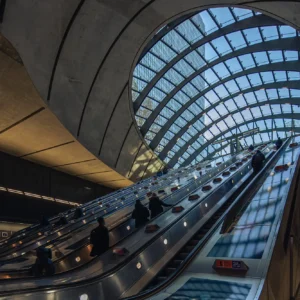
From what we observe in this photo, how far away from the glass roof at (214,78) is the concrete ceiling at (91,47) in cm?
611

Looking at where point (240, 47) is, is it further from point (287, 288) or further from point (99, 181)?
point (287, 288)

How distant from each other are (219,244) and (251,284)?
174 centimetres

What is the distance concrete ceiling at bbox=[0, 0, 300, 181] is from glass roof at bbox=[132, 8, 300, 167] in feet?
20.0

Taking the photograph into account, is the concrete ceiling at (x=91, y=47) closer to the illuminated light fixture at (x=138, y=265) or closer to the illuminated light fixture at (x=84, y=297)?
the illuminated light fixture at (x=138, y=265)

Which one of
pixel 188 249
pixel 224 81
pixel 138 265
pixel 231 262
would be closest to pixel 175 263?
pixel 188 249

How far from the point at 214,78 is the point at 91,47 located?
21.4 metres

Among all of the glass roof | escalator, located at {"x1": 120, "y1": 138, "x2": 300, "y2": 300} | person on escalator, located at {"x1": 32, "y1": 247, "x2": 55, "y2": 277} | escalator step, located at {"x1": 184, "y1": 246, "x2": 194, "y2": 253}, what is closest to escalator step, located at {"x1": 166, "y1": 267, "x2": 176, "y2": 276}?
escalator, located at {"x1": 120, "y1": 138, "x2": 300, "y2": 300}

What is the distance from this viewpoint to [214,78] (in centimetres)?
3691

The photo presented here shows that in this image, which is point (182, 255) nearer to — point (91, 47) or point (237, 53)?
point (91, 47)

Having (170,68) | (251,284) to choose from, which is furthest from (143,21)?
(251,284)

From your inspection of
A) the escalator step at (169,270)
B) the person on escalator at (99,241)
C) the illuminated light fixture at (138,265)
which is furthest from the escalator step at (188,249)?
the person on escalator at (99,241)

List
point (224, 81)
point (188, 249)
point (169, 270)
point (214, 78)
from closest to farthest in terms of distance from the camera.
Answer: point (169, 270) < point (188, 249) < point (224, 81) < point (214, 78)

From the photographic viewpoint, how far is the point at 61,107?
1730 centimetres

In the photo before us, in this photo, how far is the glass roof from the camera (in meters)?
27.6
